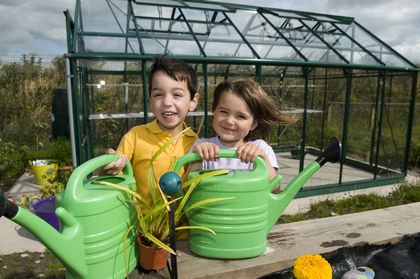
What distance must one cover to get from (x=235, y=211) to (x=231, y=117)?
0.33 meters

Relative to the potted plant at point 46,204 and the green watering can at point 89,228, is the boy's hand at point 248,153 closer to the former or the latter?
the green watering can at point 89,228

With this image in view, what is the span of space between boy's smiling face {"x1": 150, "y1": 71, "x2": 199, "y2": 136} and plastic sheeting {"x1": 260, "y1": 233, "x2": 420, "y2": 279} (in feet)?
1.84

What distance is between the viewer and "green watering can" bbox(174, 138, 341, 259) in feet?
2.58

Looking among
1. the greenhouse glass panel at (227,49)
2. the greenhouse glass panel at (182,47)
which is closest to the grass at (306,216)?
the greenhouse glass panel at (227,49)

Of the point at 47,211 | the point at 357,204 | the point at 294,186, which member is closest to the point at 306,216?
the point at 357,204

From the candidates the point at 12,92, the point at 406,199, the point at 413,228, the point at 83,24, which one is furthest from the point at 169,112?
the point at 12,92

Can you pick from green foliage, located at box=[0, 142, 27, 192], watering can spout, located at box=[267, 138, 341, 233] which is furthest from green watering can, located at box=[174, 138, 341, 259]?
green foliage, located at box=[0, 142, 27, 192]

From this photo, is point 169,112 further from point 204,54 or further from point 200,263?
point 204,54

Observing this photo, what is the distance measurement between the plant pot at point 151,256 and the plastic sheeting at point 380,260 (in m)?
0.26

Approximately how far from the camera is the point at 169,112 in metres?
1.08

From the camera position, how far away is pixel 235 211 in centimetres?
80

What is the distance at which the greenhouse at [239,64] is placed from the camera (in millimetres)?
3553

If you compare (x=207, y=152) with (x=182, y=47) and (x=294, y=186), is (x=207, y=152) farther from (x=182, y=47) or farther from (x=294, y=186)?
(x=182, y=47)

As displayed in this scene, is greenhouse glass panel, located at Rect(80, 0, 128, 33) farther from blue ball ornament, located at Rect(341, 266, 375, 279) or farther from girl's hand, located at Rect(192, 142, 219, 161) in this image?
blue ball ornament, located at Rect(341, 266, 375, 279)
